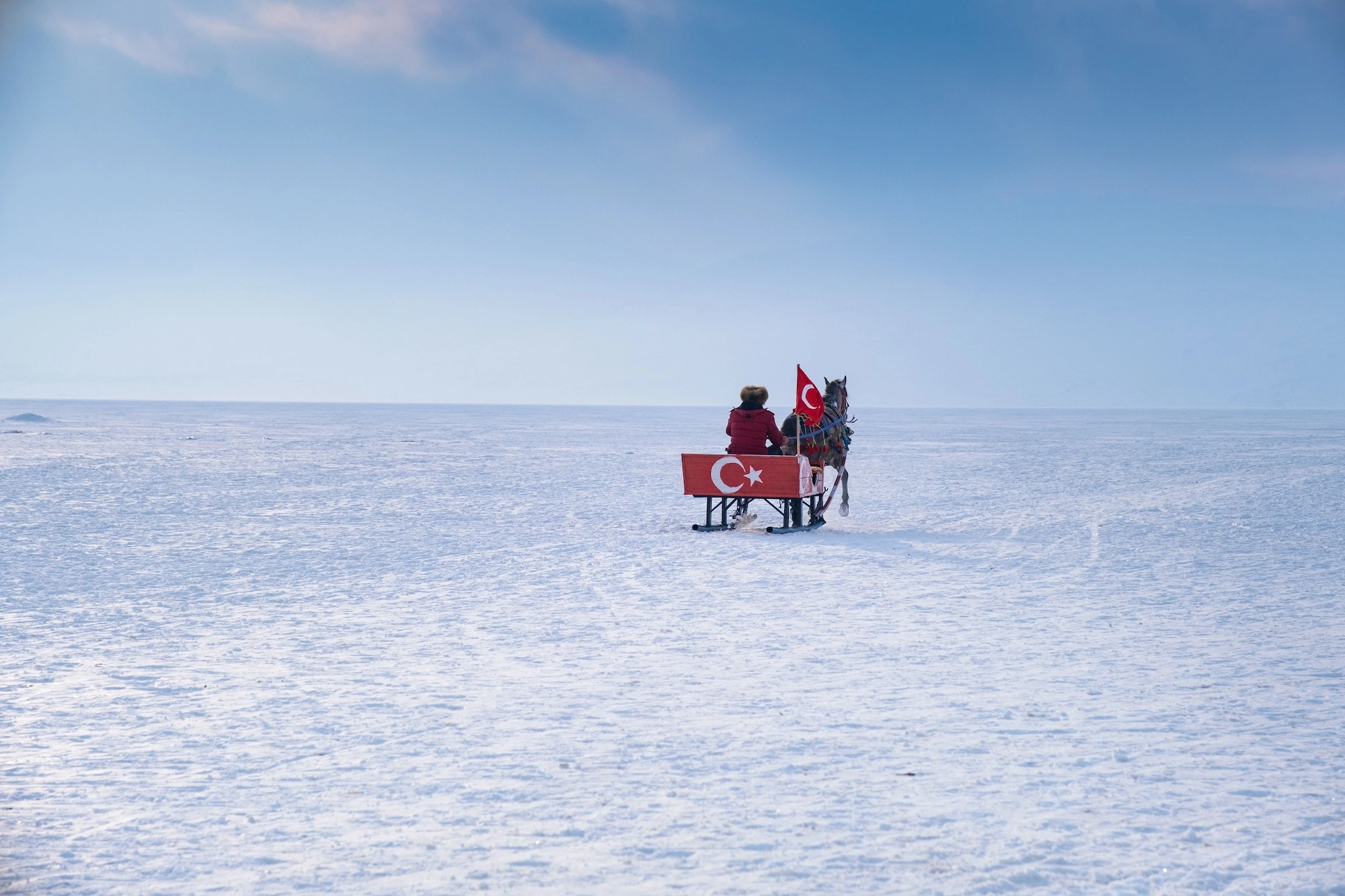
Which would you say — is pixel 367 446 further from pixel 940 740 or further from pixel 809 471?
pixel 940 740

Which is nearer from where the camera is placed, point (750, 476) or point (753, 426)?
point (750, 476)

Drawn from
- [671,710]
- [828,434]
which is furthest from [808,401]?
[671,710]

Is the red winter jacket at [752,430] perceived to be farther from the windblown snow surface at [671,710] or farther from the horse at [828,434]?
the windblown snow surface at [671,710]

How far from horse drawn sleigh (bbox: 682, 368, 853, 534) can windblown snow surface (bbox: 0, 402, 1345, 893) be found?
672 millimetres

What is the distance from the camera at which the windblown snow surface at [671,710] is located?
3918 mm

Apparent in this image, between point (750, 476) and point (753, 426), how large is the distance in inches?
26.0

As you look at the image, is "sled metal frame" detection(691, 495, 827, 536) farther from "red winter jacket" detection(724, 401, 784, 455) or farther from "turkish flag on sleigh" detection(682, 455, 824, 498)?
"red winter jacket" detection(724, 401, 784, 455)

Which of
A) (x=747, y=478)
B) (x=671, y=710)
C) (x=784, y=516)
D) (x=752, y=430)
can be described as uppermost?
(x=752, y=430)

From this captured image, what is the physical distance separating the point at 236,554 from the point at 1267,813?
9725 millimetres

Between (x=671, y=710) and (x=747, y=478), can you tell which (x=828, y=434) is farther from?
(x=671, y=710)

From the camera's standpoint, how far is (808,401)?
13914mm

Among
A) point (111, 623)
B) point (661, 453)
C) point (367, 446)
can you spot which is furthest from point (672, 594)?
point (367, 446)

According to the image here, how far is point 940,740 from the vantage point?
5164 mm

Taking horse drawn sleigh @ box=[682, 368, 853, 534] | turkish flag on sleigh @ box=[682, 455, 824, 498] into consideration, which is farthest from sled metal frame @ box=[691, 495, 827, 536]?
turkish flag on sleigh @ box=[682, 455, 824, 498]
